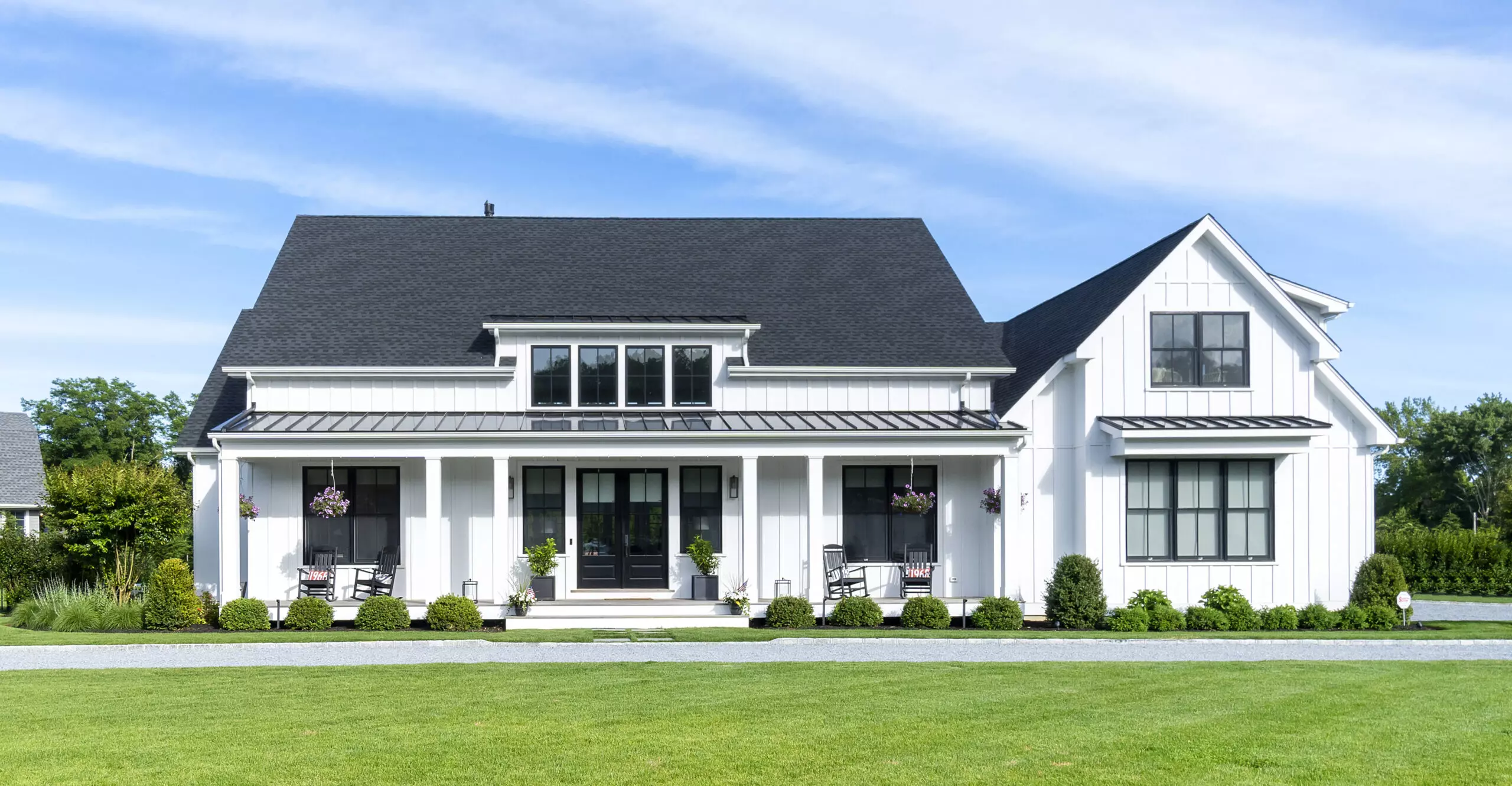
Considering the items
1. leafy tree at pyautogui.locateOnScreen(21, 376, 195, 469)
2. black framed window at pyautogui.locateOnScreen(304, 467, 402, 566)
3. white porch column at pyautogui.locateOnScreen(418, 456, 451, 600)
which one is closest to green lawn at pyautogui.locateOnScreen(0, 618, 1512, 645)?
white porch column at pyautogui.locateOnScreen(418, 456, 451, 600)

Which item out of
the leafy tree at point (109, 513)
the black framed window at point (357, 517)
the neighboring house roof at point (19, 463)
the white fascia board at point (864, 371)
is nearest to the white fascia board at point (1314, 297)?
the white fascia board at point (864, 371)

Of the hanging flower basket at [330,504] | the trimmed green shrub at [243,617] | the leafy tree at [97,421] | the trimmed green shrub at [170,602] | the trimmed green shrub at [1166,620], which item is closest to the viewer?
the trimmed green shrub at [243,617]

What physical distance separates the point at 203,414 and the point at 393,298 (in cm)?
447

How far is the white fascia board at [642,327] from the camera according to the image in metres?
23.2

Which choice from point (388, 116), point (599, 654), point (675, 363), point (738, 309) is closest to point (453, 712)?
point (599, 654)

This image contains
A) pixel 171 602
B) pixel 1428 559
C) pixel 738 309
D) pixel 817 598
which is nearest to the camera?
pixel 171 602

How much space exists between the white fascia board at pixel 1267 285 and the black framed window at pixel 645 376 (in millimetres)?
9958

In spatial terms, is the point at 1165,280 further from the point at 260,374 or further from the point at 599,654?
the point at 260,374

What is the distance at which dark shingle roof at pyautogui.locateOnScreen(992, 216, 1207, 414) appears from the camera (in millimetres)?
22750

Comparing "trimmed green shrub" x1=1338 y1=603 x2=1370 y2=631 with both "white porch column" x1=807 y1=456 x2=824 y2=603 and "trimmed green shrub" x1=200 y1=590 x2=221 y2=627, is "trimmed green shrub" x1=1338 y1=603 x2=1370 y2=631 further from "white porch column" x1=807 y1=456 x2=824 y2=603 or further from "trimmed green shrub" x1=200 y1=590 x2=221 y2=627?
"trimmed green shrub" x1=200 y1=590 x2=221 y2=627

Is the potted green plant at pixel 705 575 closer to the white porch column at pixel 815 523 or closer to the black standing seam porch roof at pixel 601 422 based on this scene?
the white porch column at pixel 815 523

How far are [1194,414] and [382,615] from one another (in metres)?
14.8

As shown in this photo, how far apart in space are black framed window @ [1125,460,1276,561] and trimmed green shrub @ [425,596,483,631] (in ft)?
38.2

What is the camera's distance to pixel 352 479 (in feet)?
74.7
